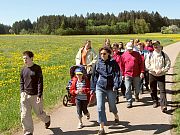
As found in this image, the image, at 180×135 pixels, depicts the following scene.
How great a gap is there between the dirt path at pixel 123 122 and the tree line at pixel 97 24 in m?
116

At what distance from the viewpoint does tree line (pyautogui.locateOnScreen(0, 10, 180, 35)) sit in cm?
12694

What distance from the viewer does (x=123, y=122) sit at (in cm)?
871

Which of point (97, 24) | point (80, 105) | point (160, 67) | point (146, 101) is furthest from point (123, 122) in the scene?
point (97, 24)

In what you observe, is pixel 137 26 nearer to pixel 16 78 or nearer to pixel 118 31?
pixel 118 31

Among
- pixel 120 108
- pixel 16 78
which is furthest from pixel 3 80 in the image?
pixel 120 108

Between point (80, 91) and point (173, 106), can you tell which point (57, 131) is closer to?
point (80, 91)

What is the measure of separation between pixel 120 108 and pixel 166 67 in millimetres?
1810

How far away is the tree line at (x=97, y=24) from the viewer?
12694 cm

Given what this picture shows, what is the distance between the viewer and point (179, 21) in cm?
17062

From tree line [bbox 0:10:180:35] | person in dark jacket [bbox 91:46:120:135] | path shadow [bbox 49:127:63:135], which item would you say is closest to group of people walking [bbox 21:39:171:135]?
person in dark jacket [bbox 91:46:120:135]

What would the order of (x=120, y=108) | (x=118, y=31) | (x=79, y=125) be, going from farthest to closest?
(x=118, y=31)
(x=120, y=108)
(x=79, y=125)

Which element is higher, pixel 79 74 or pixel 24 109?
pixel 79 74

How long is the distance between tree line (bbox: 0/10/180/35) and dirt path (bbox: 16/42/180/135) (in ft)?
379

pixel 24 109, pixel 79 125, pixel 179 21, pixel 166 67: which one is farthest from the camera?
pixel 179 21
